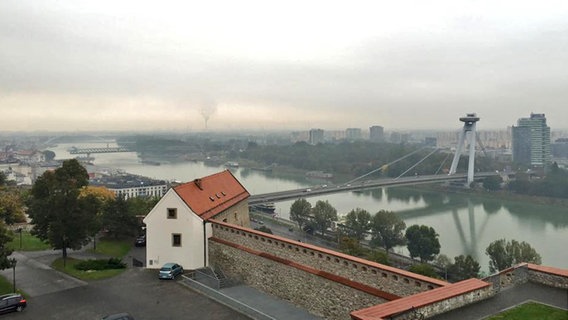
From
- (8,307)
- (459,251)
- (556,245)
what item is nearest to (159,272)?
(8,307)

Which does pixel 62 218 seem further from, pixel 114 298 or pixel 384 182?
pixel 384 182

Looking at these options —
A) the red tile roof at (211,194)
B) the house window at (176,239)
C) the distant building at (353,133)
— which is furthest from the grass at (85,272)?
the distant building at (353,133)

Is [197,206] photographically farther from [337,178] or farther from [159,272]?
[337,178]

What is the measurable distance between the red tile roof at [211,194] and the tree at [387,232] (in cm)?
1085

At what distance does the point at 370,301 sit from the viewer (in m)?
5.08

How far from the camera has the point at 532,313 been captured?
10.9 feet

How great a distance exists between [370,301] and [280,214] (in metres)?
25.4

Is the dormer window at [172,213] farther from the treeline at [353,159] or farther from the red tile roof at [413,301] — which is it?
the treeline at [353,159]

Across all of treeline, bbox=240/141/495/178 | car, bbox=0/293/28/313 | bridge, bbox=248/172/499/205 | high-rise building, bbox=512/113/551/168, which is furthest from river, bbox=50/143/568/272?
high-rise building, bbox=512/113/551/168

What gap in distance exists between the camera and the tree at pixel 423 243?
57.8 ft

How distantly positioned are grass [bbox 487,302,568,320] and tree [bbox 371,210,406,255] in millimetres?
16395

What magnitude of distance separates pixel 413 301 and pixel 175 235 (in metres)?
5.43

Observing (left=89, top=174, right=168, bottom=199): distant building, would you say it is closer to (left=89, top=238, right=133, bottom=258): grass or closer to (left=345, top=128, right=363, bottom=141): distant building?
(left=89, top=238, right=133, bottom=258): grass

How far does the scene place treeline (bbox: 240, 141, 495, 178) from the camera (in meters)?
51.9
